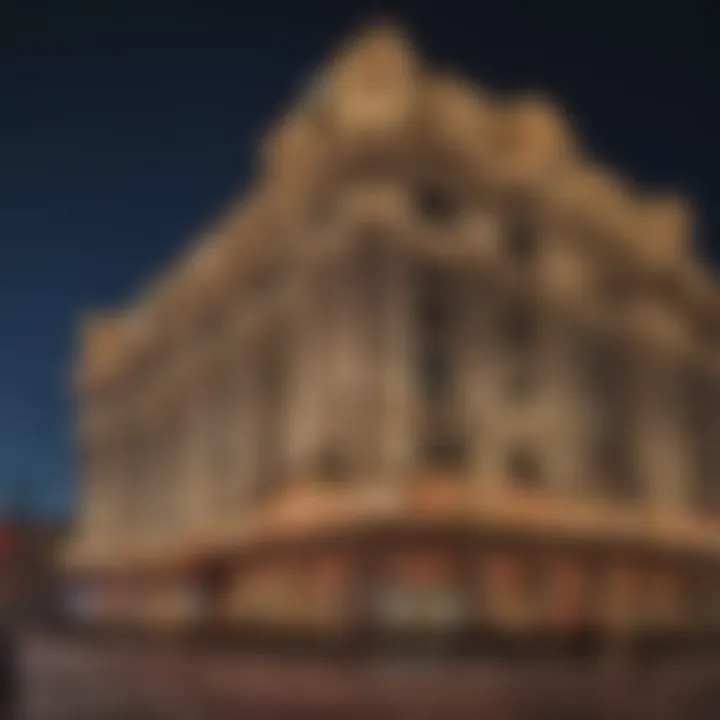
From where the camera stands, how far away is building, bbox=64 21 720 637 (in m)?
8.87

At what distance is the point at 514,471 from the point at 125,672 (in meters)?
5.66

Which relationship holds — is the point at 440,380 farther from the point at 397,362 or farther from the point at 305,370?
the point at 305,370

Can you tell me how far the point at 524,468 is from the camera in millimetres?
11422

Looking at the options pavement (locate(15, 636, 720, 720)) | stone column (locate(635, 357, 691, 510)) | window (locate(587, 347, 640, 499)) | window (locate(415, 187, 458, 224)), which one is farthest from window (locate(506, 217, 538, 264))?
pavement (locate(15, 636, 720, 720))

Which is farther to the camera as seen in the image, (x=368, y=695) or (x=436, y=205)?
(x=436, y=205)

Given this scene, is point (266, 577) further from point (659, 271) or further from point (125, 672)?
point (659, 271)

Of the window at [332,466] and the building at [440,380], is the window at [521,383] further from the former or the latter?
the window at [332,466]

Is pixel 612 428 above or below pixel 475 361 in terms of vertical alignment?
below

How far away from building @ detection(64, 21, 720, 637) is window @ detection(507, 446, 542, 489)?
0.23ft

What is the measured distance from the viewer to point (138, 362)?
1781cm

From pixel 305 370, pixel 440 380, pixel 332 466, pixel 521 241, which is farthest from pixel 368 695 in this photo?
pixel 521 241

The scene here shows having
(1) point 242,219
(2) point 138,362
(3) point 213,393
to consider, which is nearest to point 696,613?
(1) point 242,219

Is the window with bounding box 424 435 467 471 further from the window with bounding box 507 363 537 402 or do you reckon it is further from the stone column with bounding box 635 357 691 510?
the stone column with bounding box 635 357 691 510

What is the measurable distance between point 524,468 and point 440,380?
2.02 m
